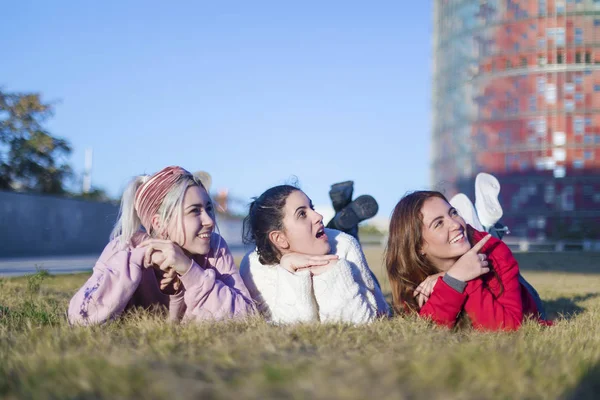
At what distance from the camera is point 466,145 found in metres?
37.1

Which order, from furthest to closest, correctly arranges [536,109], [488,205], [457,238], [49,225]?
[536,109]
[49,225]
[488,205]
[457,238]

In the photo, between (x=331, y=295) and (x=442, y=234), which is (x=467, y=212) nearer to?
(x=442, y=234)

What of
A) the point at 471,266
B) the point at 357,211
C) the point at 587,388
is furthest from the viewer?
the point at 357,211

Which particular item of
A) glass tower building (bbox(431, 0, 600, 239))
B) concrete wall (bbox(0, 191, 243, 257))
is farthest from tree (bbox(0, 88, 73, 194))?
glass tower building (bbox(431, 0, 600, 239))

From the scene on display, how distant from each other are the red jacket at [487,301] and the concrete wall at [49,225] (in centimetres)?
1423

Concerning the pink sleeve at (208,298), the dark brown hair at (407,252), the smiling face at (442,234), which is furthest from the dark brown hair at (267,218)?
the smiling face at (442,234)

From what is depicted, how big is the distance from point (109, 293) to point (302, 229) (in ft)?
3.42

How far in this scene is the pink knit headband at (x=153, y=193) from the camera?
357cm

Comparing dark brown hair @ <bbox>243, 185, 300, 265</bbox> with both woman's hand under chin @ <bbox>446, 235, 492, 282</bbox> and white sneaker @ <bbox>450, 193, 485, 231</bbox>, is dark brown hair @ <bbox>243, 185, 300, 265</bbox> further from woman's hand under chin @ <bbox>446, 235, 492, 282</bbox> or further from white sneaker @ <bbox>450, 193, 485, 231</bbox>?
white sneaker @ <bbox>450, 193, 485, 231</bbox>

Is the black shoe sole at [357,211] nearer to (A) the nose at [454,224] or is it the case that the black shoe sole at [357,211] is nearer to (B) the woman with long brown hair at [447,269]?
(B) the woman with long brown hair at [447,269]

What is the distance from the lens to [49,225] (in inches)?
813

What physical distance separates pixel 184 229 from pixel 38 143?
23059 millimetres

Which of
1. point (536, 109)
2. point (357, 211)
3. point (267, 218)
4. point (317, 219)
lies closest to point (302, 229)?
point (317, 219)

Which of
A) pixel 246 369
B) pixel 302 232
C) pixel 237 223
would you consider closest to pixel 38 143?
pixel 237 223
